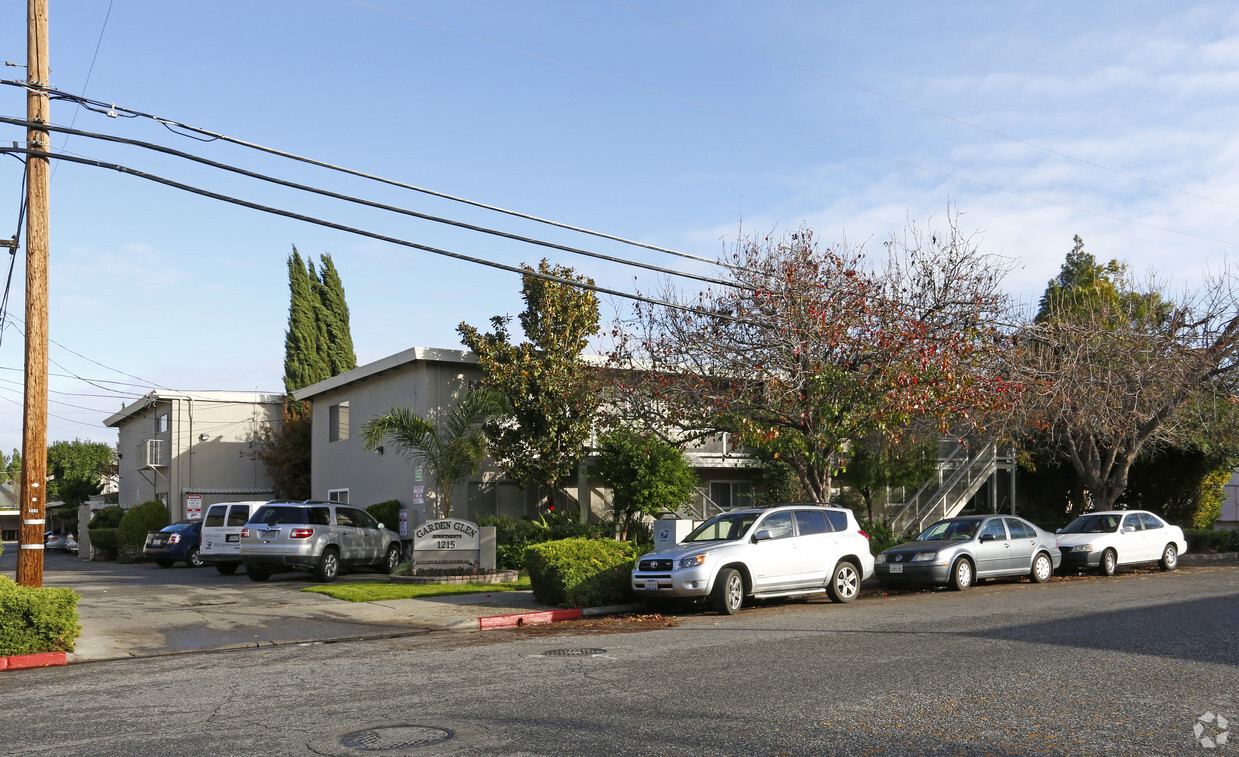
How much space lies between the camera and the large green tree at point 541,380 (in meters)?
24.1

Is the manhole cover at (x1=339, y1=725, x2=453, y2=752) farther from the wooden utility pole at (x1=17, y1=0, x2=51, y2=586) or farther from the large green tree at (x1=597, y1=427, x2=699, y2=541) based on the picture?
the large green tree at (x1=597, y1=427, x2=699, y2=541)

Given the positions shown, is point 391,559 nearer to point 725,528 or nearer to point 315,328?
point 725,528

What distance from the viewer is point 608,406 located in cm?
Result: 2492

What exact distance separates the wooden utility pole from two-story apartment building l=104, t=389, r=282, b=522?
24109 millimetres

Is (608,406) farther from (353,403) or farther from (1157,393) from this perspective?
(1157,393)

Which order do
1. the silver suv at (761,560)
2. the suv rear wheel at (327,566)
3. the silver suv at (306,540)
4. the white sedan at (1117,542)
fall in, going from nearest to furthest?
the silver suv at (761,560)
the white sedan at (1117,542)
the silver suv at (306,540)
the suv rear wheel at (327,566)

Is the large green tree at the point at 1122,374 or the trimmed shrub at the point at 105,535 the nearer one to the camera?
the large green tree at the point at 1122,374

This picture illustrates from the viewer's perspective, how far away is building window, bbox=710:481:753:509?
30.3 meters

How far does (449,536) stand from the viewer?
20625 millimetres

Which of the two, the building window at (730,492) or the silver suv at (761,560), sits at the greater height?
the building window at (730,492)

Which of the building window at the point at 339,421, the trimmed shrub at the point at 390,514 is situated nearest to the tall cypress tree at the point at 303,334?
the building window at the point at 339,421

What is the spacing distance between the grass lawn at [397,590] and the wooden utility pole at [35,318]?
5.60 metres

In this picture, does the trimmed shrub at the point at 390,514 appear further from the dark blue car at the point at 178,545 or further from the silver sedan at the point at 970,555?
the silver sedan at the point at 970,555

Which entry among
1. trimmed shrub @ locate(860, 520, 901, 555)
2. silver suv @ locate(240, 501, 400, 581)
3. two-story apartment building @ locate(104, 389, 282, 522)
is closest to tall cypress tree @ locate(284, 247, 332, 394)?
two-story apartment building @ locate(104, 389, 282, 522)
